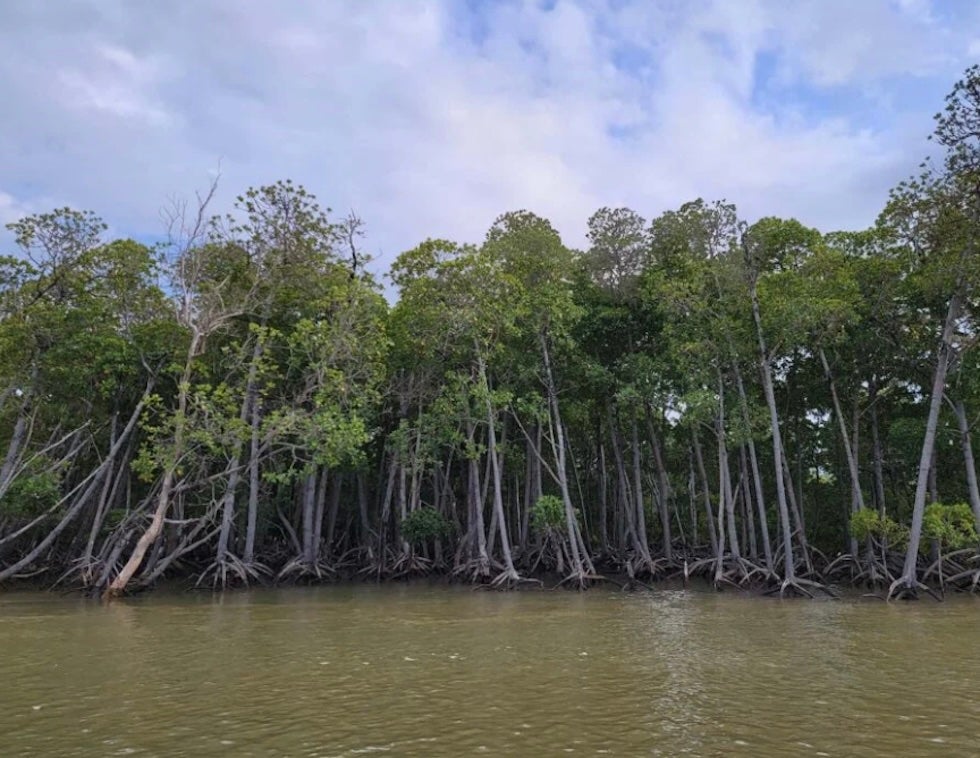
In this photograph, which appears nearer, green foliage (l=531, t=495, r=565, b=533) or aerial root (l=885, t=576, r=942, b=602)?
aerial root (l=885, t=576, r=942, b=602)

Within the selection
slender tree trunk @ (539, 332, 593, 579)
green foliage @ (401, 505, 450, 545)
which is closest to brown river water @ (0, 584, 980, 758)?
slender tree trunk @ (539, 332, 593, 579)

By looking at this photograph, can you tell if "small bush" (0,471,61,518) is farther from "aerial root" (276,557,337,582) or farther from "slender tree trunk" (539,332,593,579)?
"slender tree trunk" (539,332,593,579)

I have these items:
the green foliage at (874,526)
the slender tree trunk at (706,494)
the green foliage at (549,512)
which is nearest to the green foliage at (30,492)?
the green foliage at (549,512)

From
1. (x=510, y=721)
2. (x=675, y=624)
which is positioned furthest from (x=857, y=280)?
(x=510, y=721)

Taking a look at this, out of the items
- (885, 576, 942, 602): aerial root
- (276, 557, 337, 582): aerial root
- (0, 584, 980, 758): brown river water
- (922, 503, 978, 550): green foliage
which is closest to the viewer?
(0, 584, 980, 758): brown river water

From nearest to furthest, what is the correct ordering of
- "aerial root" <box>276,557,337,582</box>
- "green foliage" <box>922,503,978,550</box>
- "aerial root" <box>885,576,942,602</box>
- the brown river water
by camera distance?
the brown river water → "aerial root" <box>885,576,942,602</box> → "green foliage" <box>922,503,978,550</box> → "aerial root" <box>276,557,337,582</box>

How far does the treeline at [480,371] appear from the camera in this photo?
61.1ft

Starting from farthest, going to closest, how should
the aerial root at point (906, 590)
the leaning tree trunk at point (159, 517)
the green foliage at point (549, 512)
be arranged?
the green foliage at point (549, 512)
the leaning tree trunk at point (159, 517)
the aerial root at point (906, 590)

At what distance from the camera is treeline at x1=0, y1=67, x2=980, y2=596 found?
18609 mm

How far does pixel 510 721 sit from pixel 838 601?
45.0 ft

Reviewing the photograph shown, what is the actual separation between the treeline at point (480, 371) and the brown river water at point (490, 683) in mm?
5769

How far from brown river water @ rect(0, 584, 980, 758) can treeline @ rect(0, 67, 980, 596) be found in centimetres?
577

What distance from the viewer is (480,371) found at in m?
22.3

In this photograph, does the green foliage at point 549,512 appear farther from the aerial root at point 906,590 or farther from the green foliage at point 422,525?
the aerial root at point 906,590
